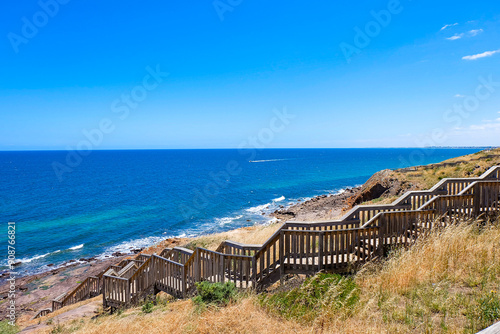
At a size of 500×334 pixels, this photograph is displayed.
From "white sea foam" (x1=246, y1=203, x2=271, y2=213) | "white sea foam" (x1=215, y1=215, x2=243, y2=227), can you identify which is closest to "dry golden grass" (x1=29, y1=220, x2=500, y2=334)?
"white sea foam" (x1=215, y1=215, x2=243, y2=227)

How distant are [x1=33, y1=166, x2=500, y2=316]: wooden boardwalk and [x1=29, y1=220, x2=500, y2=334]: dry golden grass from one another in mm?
654

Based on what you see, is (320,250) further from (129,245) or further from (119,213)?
(119,213)

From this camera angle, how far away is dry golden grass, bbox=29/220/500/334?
14.4 ft

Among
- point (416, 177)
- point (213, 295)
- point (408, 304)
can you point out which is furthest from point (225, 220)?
point (408, 304)

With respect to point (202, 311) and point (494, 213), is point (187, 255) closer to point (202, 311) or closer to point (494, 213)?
point (202, 311)

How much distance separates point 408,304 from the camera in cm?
493

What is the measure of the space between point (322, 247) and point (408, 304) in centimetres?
243

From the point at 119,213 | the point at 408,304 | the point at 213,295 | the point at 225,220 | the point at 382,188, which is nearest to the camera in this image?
the point at 408,304

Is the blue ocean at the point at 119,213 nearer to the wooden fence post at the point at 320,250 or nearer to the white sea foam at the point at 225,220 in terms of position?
the white sea foam at the point at 225,220

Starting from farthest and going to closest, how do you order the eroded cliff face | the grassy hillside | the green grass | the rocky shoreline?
the rocky shoreline < the eroded cliff face < the grassy hillside < the green grass

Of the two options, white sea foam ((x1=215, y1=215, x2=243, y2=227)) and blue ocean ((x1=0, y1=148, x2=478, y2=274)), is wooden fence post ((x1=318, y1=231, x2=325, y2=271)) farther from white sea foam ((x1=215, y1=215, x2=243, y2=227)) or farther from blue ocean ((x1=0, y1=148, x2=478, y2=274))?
white sea foam ((x1=215, y1=215, x2=243, y2=227))

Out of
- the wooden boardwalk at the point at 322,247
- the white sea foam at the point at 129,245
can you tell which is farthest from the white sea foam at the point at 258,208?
the wooden boardwalk at the point at 322,247

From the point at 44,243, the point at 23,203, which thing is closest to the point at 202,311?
the point at 44,243

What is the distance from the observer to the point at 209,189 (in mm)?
61094
